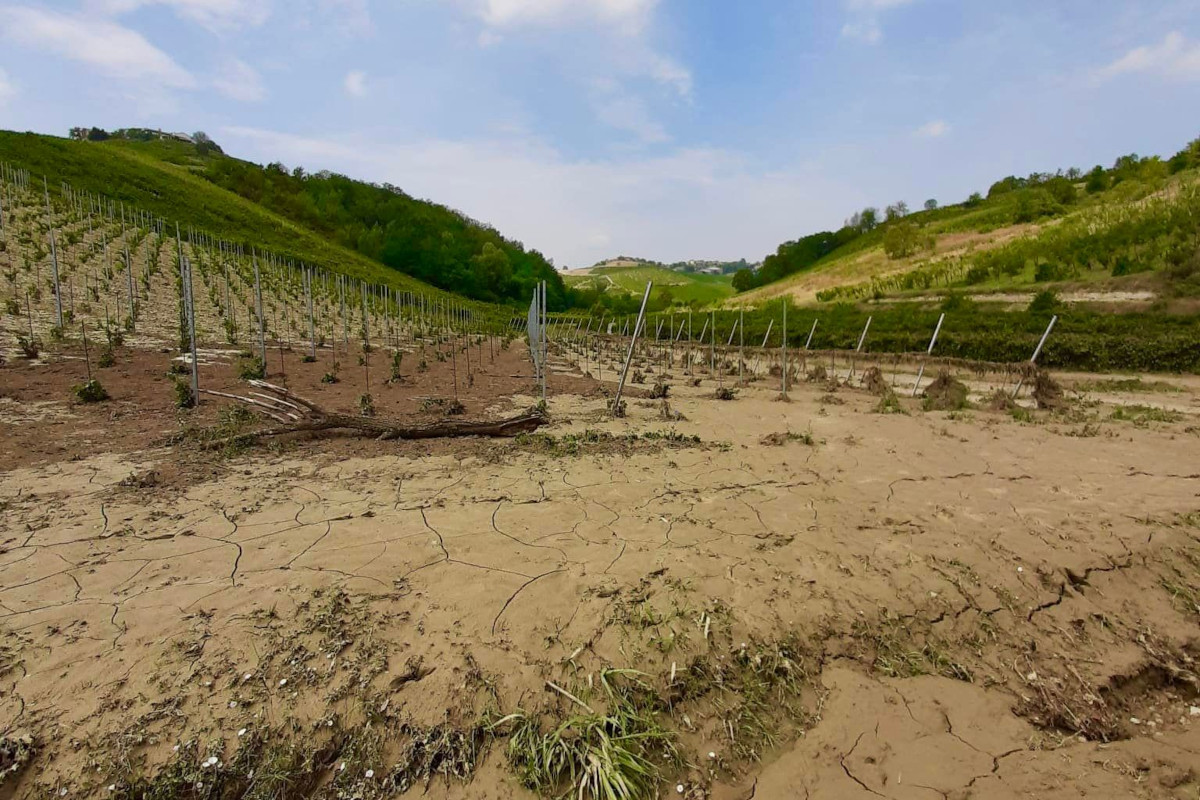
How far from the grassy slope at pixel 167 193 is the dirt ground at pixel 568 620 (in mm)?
34959

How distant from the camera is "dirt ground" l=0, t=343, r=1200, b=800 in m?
2.39

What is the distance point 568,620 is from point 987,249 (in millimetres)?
33786

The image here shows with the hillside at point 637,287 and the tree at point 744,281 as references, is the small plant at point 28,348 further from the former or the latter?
the tree at point 744,281

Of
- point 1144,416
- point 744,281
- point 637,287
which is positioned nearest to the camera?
point 1144,416

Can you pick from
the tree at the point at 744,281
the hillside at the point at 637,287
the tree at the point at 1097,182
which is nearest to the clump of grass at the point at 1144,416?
the hillside at the point at 637,287

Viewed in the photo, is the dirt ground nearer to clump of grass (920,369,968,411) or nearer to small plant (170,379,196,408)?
small plant (170,379,196,408)

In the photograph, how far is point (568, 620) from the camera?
312 centimetres

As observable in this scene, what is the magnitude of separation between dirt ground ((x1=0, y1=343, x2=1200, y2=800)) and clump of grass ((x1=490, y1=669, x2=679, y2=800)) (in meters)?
0.06

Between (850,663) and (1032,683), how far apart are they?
3.54ft

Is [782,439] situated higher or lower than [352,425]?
lower

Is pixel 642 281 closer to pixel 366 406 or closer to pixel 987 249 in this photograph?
pixel 987 249

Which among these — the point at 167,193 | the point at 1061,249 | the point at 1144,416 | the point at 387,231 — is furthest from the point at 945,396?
the point at 387,231

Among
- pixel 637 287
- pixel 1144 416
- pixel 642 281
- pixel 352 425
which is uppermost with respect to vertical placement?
pixel 642 281

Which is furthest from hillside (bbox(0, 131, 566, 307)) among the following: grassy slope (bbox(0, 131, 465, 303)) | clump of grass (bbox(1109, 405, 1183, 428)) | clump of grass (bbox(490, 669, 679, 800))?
clump of grass (bbox(1109, 405, 1183, 428))
